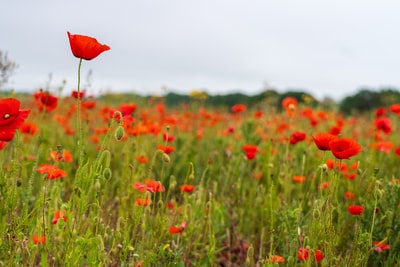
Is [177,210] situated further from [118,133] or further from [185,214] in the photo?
[118,133]

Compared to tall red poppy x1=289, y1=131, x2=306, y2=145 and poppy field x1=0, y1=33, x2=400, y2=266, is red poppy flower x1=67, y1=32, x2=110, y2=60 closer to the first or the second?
poppy field x1=0, y1=33, x2=400, y2=266

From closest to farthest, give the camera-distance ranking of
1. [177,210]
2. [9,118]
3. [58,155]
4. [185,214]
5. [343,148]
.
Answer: [9,118] < [343,148] < [58,155] < [185,214] < [177,210]

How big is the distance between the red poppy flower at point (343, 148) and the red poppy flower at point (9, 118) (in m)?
1.14

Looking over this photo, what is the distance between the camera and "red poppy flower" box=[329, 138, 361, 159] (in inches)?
75.0

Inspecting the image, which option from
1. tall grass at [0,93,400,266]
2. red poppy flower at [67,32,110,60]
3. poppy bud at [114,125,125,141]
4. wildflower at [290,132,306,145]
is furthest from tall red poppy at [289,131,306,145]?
red poppy flower at [67,32,110,60]

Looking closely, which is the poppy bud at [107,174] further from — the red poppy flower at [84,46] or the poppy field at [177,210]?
the red poppy flower at [84,46]

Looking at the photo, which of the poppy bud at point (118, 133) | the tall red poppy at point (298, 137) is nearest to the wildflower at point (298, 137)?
the tall red poppy at point (298, 137)

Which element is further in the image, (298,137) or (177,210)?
(298,137)

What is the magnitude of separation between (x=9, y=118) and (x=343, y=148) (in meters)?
1.22

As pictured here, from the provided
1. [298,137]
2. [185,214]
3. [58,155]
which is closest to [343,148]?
[185,214]

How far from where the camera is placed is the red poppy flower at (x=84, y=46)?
1763 mm

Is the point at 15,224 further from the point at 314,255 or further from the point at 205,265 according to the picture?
the point at 314,255

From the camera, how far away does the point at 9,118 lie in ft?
5.65

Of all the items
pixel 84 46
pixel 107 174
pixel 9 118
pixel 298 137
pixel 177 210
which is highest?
pixel 84 46
